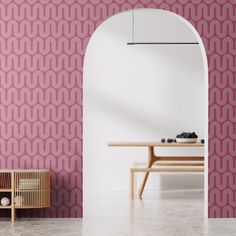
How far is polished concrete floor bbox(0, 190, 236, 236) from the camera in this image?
239 inches

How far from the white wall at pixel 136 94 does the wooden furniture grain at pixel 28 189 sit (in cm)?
320

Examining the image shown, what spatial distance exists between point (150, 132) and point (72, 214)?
3.38 meters

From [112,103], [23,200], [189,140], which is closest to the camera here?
[23,200]

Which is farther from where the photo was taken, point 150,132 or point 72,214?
point 150,132

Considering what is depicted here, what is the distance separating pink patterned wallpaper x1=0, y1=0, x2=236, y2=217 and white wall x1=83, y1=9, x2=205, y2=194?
9.77 feet

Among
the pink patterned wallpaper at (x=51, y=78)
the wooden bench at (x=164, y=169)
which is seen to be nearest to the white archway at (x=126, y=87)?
the wooden bench at (x=164, y=169)

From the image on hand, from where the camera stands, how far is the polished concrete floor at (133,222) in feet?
19.9

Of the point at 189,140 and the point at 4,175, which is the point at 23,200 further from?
the point at 189,140

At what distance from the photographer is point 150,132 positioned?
9.94 metres

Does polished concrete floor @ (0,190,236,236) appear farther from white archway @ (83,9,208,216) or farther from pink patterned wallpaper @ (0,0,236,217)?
white archway @ (83,9,208,216)

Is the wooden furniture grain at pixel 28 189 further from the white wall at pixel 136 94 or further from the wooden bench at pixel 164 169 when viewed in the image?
the white wall at pixel 136 94

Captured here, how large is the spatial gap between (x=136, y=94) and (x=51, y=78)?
3.25m

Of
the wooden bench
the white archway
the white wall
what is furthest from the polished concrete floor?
the white archway

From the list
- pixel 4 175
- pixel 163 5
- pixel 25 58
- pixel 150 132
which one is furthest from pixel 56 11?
pixel 150 132
